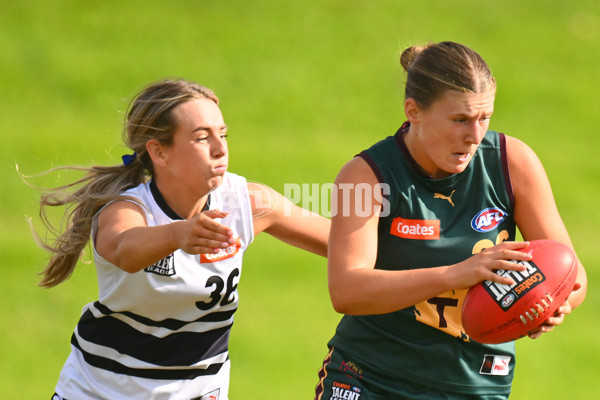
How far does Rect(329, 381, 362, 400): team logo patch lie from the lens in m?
3.44

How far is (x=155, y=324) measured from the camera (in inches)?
146

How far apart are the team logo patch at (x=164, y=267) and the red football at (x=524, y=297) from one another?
3.69 ft

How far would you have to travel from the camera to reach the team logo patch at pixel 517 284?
3.08 m

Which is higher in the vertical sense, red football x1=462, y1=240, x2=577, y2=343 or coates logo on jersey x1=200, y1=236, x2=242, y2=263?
coates logo on jersey x1=200, y1=236, x2=242, y2=263

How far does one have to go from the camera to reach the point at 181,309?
3699 millimetres

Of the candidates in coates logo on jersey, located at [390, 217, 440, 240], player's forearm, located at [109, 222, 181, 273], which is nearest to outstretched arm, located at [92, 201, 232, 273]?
player's forearm, located at [109, 222, 181, 273]

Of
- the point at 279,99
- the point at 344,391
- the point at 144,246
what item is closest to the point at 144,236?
the point at 144,246

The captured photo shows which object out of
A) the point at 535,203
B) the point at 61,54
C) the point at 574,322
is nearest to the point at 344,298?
the point at 535,203

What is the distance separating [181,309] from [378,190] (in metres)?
0.94

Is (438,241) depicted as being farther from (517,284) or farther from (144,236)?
(144,236)

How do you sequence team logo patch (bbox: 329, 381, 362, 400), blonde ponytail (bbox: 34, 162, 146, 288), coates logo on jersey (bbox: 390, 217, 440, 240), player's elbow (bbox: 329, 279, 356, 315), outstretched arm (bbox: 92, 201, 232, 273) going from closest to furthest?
outstretched arm (bbox: 92, 201, 232, 273), player's elbow (bbox: 329, 279, 356, 315), coates logo on jersey (bbox: 390, 217, 440, 240), team logo patch (bbox: 329, 381, 362, 400), blonde ponytail (bbox: 34, 162, 146, 288)

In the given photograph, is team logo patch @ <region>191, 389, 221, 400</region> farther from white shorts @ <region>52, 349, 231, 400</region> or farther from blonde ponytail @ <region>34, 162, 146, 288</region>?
blonde ponytail @ <region>34, 162, 146, 288</region>

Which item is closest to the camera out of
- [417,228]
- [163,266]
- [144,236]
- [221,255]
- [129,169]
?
[144,236]

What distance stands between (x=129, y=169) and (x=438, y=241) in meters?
1.32
